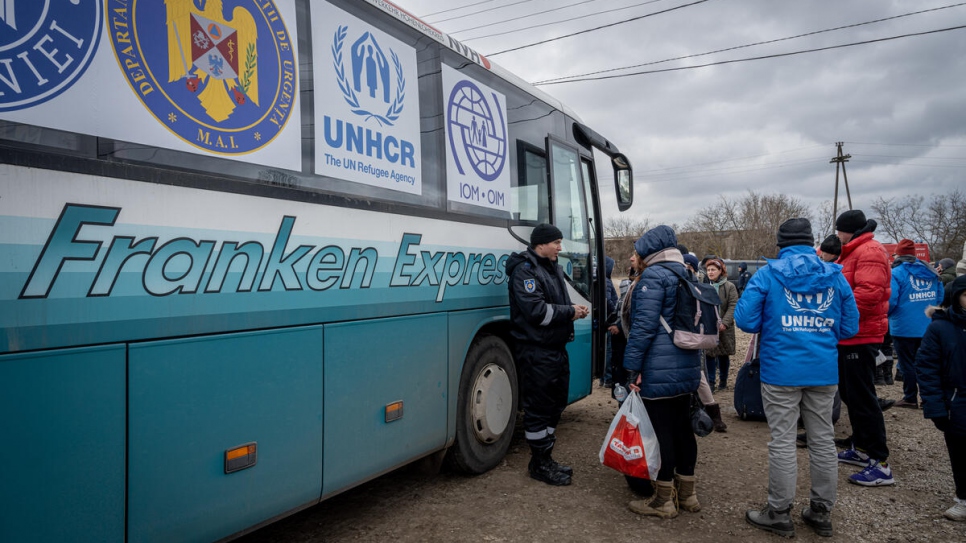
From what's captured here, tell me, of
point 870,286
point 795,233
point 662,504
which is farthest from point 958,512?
point 795,233

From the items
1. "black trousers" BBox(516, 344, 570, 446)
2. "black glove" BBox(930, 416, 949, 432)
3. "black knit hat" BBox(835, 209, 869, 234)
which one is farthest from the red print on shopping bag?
"black knit hat" BBox(835, 209, 869, 234)

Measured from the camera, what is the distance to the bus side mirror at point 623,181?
21.3 feet

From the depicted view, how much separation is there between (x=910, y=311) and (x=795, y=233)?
487 cm

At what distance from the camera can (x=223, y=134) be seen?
253 cm

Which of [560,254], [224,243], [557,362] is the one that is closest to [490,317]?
[557,362]

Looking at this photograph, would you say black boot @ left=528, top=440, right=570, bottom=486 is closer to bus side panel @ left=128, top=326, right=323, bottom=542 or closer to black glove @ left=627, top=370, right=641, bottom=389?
black glove @ left=627, top=370, right=641, bottom=389

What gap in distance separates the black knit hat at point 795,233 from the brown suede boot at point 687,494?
176 cm

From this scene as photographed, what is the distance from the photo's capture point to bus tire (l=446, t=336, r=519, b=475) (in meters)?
4.24

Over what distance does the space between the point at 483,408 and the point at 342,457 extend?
150 centimetres

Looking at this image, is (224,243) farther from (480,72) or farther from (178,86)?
(480,72)

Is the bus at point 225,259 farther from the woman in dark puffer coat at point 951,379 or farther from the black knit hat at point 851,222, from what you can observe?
the black knit hat at point 851,222

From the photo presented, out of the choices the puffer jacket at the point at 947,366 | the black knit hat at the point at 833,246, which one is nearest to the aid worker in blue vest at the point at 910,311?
the black knit hat at the point at 833,246

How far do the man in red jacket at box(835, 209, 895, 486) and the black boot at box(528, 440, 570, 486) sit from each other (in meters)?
2.37

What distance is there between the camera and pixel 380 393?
3367mm
